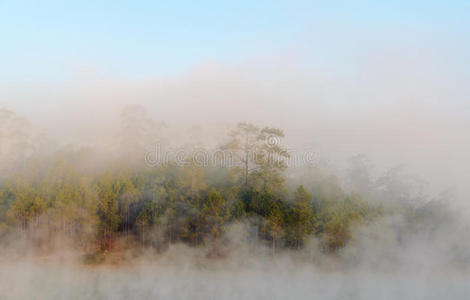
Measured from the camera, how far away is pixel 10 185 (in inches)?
666

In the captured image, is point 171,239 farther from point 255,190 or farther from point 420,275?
point 420,275

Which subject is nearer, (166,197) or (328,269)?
(328,269)

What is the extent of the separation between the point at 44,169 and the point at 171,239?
8.07m

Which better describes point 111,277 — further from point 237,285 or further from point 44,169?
point 44,169

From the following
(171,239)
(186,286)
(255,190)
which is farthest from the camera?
(255,190)

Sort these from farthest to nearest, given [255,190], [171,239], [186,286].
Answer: [255,190]
[171,239]
[186,286]

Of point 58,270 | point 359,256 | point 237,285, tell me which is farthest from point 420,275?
point 58,270

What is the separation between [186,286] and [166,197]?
4.43 meters

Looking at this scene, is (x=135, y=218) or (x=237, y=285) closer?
(x=237, y=285)

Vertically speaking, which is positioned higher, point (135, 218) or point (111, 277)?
point (135, 218)

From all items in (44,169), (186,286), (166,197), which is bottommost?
(186,286)

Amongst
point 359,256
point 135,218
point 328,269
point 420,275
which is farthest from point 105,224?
point 420,275

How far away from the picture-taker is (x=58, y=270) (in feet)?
52.2

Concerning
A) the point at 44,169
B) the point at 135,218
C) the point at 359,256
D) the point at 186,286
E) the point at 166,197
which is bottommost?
the point at 186,286
